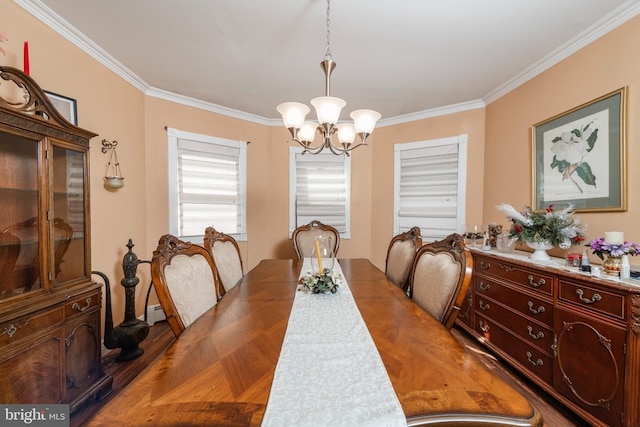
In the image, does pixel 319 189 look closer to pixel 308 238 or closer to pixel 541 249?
pixel 308 238

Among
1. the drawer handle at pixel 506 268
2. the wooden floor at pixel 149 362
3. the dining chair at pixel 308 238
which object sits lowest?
the wooden floor at pixel 149 362

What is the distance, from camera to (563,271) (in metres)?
1.55

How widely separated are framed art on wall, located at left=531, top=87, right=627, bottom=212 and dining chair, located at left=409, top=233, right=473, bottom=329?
1280 millimetres

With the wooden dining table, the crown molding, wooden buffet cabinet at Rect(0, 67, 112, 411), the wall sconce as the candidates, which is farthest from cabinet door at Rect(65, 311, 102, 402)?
the crown molding

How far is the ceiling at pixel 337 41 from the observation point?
1.62 meters

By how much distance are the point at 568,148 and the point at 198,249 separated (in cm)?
277

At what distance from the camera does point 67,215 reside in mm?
1571

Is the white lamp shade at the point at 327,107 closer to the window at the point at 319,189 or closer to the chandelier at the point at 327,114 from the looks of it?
the chandelier at the point at 327,114

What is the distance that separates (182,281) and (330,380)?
861mm

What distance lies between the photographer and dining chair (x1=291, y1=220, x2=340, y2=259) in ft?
9.59

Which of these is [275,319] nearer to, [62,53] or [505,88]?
[62,53]

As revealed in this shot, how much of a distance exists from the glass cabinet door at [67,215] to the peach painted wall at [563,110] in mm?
3455

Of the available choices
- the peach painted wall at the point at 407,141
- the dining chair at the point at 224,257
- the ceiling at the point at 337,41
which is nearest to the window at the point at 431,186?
the peach painted wall at the point at 407,141

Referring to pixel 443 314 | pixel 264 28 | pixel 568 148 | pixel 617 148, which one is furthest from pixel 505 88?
pixel 443 314
